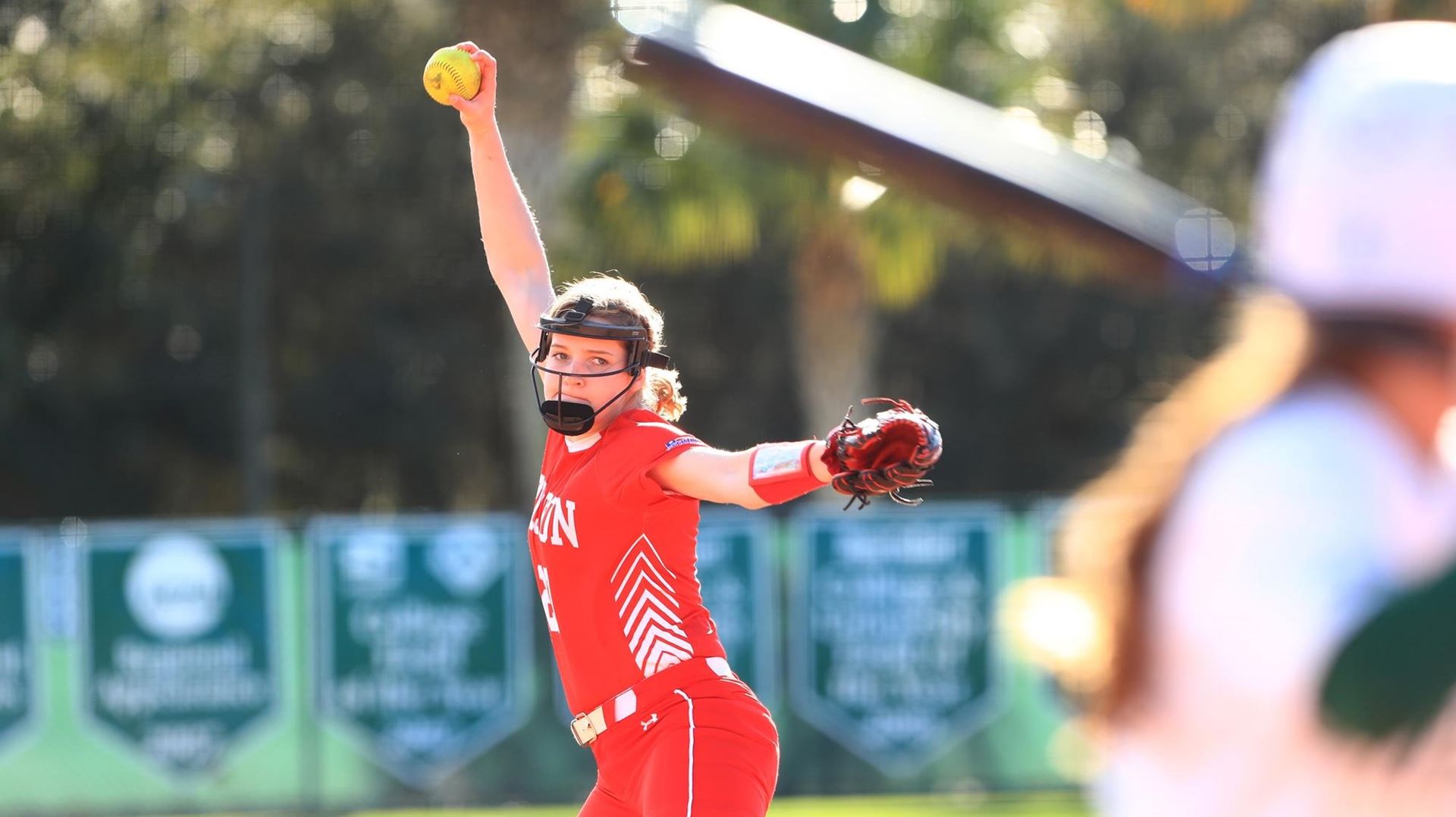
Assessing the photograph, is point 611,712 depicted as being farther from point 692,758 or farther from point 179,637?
point 179,637

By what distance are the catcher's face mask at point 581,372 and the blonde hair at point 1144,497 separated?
3.07 metres

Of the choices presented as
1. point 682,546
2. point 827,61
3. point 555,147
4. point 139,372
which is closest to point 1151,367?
point 139,372

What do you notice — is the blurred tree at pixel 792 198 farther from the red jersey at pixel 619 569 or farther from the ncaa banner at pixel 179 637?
the red jersey at pixel 619 569

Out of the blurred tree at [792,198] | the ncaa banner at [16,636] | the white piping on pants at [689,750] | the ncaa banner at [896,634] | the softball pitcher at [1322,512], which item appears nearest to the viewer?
the softball pitcher at [1322,512]

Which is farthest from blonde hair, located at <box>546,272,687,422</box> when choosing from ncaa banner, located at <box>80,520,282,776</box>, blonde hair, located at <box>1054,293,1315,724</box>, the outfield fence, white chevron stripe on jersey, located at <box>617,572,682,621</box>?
ncaa banner, located at <box>80,520,282,776</box>

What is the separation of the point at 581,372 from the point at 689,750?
38.5 inches

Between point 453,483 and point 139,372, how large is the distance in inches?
204

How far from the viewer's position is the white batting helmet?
6.03ft

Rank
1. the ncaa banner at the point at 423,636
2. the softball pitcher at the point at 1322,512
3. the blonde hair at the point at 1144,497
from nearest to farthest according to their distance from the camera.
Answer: the softball pitcher at the point at 1322,512
the blonde hair at the point at 1144,497
the ncaa banner at the point at 423,636

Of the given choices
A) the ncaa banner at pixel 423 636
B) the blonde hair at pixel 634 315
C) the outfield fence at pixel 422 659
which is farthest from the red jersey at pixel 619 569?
the ncaa banner at pixel 423 636

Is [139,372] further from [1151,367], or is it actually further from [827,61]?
[827,61]

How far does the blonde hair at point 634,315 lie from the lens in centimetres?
508

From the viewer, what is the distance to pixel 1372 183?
1852 millimetres

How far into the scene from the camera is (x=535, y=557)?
16.8 ft
